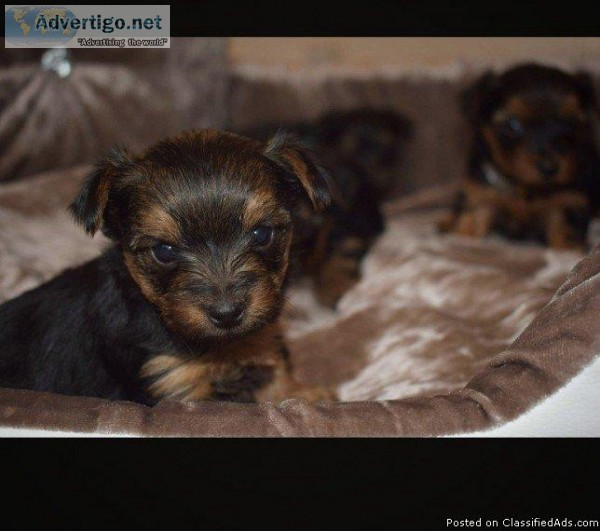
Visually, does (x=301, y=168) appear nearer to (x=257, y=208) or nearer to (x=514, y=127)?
(x=257, y=208)

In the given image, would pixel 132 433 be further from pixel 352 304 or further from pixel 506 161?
pixel 506 161

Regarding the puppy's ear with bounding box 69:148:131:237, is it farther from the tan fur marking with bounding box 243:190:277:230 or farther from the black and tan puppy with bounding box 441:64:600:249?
the black and tan puppy with bounding box 441:64:600:249

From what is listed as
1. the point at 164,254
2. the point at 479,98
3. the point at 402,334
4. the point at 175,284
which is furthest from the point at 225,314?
the point at 479,98

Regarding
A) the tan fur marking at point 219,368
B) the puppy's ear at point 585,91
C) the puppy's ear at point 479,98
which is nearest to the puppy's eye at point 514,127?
the puppy's ear at point 479,98

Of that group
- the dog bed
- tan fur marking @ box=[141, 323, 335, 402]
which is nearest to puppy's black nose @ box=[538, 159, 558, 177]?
the dog bed

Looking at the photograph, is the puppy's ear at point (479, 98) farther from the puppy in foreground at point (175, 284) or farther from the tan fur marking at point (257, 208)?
the tan fur marking at point (257, 208)
